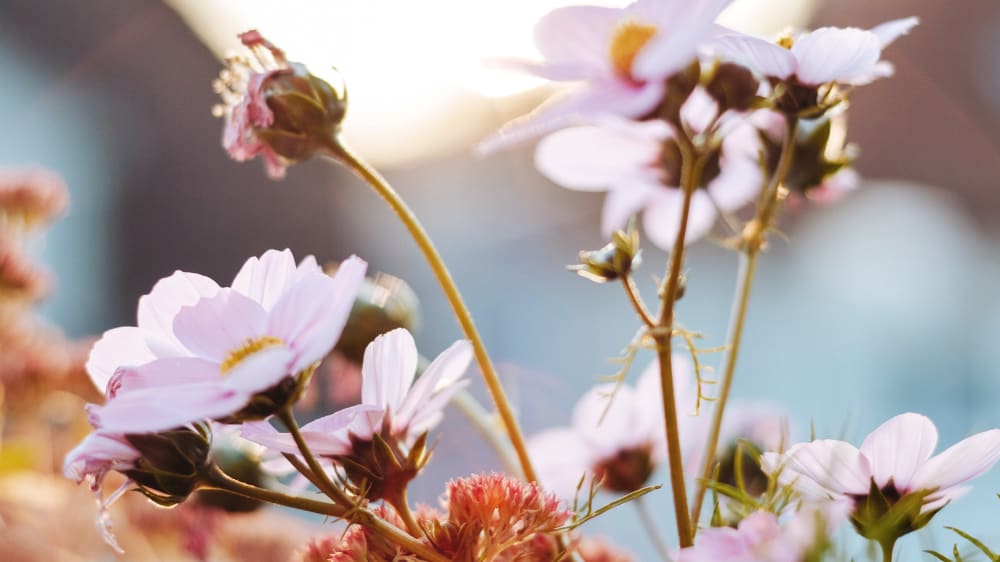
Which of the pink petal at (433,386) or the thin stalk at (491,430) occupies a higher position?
the pink petal at (433,386)

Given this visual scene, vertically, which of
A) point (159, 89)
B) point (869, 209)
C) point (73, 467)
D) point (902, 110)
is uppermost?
point (159, 89)

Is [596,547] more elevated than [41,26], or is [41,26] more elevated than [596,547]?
[41,26]

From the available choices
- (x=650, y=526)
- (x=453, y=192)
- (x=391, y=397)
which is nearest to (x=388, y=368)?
(x=391, y=397)

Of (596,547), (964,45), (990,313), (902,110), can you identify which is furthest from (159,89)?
(596,547)

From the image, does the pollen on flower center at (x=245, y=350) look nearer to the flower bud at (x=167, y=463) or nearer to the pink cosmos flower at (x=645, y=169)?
the flower bud at (x=167, y=463)

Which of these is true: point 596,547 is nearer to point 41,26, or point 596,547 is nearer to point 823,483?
point 823,483

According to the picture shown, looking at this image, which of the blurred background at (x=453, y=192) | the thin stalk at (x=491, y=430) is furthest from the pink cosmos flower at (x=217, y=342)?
the blurred background at (x=453, y=192)

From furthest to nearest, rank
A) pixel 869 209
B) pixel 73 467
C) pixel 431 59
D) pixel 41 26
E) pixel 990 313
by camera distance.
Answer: pixel 869 209 < pixel 990 313 < pixel 41 26 < pixel 431 59 < pixel 73 467
